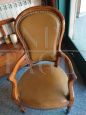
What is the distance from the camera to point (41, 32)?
132 centimetres

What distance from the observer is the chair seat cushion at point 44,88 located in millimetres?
1207

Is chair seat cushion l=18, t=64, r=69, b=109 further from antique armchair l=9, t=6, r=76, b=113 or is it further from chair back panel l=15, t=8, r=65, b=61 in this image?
chair back panel l=15, t=8, r=65, b=61

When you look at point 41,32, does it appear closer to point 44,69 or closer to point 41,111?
point 44,69

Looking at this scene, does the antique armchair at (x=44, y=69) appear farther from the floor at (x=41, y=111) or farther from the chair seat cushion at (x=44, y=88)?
the floor at (x=41, y=111)

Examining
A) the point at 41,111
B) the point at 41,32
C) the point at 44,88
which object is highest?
the point at 41,32

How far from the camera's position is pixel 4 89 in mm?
1799

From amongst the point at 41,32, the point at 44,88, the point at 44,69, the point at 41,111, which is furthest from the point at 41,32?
the point at 41,111

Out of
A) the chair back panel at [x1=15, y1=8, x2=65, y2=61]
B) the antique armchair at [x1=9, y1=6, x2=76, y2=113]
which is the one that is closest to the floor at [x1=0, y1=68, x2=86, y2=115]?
the antique armchair at [x1=9, y1=6, x2=76, y2=113]

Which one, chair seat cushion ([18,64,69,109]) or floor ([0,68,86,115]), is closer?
chair seat cushion ([18,64,69,109])

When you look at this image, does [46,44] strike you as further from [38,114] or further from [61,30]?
[38,114]

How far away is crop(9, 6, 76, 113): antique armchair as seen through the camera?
1218mm

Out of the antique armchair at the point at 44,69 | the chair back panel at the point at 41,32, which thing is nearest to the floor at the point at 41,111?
the antique armchair at the point at 44,69

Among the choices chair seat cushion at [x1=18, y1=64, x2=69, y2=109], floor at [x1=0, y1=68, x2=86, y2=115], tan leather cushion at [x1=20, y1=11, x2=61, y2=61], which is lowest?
floor at [x1=0, y1=68, x2=86, y2=115]

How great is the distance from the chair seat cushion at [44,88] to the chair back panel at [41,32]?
14 centimetres
